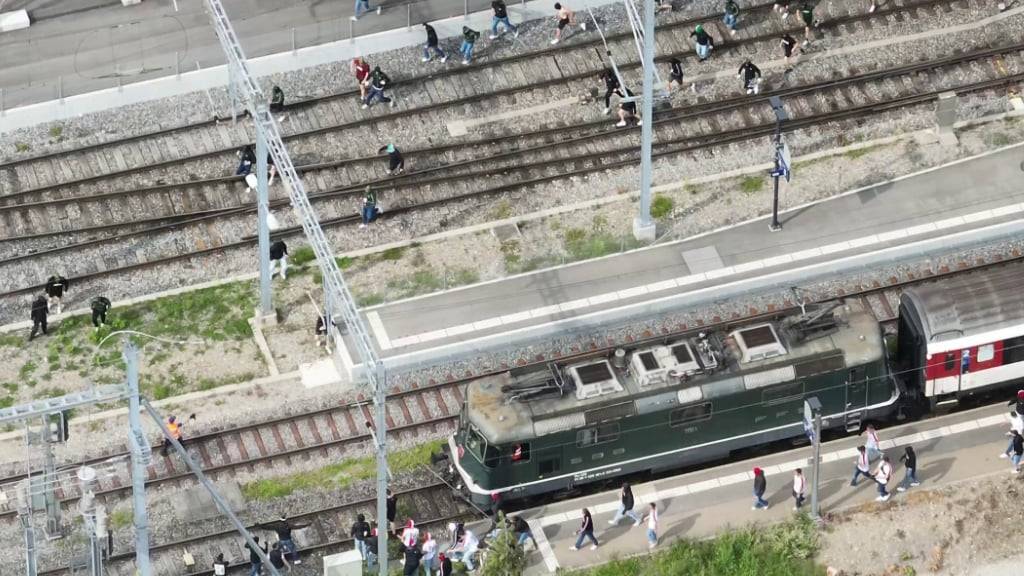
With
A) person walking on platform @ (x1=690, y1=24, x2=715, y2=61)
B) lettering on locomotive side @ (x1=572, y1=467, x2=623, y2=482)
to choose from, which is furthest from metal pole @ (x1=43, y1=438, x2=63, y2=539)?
person walking on platform @ (x1=690, y1=24, x2=715, y2=61)

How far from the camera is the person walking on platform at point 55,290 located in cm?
7181

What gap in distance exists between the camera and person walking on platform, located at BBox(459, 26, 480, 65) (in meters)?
78.5

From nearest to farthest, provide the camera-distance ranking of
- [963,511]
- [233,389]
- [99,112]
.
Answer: [963,511] → [233,389] → [99,112]

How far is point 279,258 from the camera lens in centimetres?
7300

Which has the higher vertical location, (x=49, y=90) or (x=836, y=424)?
(x=49, y=90)

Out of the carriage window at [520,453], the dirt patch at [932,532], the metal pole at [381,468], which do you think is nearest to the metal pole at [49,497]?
the metal pole at [381,468]

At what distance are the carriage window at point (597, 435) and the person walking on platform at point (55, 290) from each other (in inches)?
684

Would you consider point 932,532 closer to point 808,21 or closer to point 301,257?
point 301,257

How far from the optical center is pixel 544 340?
70.7 m

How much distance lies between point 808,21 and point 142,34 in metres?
21.9

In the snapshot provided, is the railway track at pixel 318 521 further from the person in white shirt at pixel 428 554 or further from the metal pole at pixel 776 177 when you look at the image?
the metal pole at pixel 776 177

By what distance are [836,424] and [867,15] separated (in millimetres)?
19347

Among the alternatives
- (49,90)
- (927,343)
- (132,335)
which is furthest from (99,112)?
(927,343)

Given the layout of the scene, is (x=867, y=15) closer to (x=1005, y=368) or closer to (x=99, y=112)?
(x=1005, y=368)
